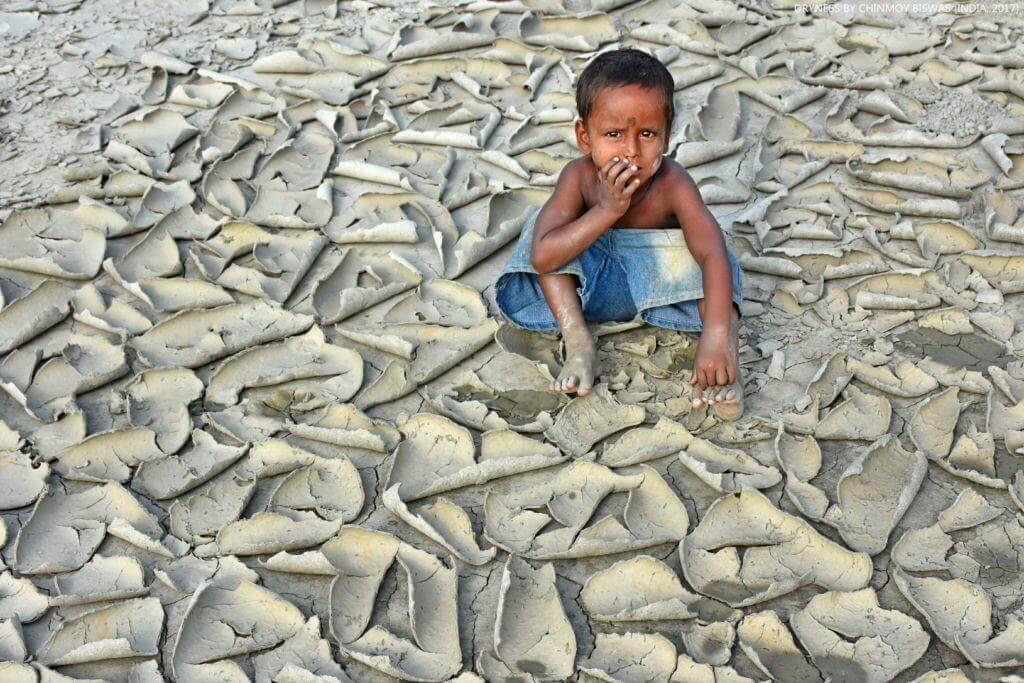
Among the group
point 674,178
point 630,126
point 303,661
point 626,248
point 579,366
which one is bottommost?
point 303,661

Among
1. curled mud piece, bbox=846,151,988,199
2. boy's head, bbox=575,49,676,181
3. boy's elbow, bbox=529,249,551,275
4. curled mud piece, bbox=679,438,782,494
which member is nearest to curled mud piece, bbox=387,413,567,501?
curled mud piece, bbox=679,438,782,494

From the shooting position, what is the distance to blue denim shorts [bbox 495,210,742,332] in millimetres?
1860

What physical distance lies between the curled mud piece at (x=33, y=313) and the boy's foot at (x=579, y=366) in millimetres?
1097

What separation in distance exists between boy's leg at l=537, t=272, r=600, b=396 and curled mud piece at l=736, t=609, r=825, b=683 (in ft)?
1.84

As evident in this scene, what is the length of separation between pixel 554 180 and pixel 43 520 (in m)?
1.38

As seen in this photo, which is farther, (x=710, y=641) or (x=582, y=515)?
(x=582, y=515)

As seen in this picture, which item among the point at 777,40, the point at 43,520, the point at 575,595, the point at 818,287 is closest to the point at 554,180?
the point at 818,287

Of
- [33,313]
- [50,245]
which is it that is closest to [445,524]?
[33,313]

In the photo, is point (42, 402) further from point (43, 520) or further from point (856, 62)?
point (856, 62)

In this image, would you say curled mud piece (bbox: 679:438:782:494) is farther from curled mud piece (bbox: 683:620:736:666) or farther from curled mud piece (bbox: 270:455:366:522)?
curled mud piece (bbox: 270:455:366:522)

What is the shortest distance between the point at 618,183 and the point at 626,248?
0.88 feet

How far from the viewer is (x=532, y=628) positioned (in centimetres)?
142

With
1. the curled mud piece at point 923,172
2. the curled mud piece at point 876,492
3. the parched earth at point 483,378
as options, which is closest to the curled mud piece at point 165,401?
the parched earth at point 483,378

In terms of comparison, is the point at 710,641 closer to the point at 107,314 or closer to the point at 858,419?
the point at 858,419
